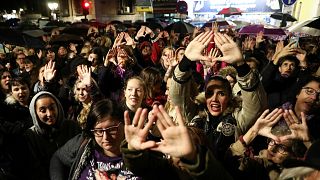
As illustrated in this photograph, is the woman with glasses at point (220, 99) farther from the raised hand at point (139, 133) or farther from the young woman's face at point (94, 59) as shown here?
the young woman's face at point (94, 59)

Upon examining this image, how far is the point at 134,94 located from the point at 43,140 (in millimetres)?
1138

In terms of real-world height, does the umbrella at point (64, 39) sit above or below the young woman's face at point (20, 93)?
above

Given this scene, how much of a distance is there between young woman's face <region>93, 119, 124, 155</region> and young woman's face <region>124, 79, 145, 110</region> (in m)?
1.18

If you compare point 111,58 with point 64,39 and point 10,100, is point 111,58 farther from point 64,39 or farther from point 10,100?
point 64,39

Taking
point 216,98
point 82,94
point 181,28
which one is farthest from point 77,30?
point 216,98

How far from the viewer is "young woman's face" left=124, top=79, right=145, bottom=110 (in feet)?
11.6

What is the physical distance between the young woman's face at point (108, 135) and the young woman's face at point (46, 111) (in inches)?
38.5

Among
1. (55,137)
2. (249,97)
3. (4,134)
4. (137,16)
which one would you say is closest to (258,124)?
(249,97)

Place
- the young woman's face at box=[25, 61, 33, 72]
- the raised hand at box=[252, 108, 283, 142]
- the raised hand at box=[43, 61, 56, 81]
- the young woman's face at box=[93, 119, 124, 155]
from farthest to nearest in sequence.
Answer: the young woman's face at box=[25, 61, 33, 72] < the raised hand at box=[43, 61, 56, 81] < the young woman's face at box=[93, 119, 124, 155] < the raised hand at box=[252, 108, 283, 142]

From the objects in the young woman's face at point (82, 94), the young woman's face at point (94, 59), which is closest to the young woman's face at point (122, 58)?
the young woman's face at point (94, 59)

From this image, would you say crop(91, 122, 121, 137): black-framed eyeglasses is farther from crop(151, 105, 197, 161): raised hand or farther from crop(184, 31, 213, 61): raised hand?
crop(184, 31, 213, 61): raised hand

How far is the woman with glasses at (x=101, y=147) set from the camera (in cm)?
228

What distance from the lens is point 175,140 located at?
5.39 feet

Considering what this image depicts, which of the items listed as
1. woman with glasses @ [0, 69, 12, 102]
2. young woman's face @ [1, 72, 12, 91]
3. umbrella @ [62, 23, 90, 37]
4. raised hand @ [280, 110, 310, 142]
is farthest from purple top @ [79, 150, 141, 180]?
umbrella @ [62, 23, 90, 37]
